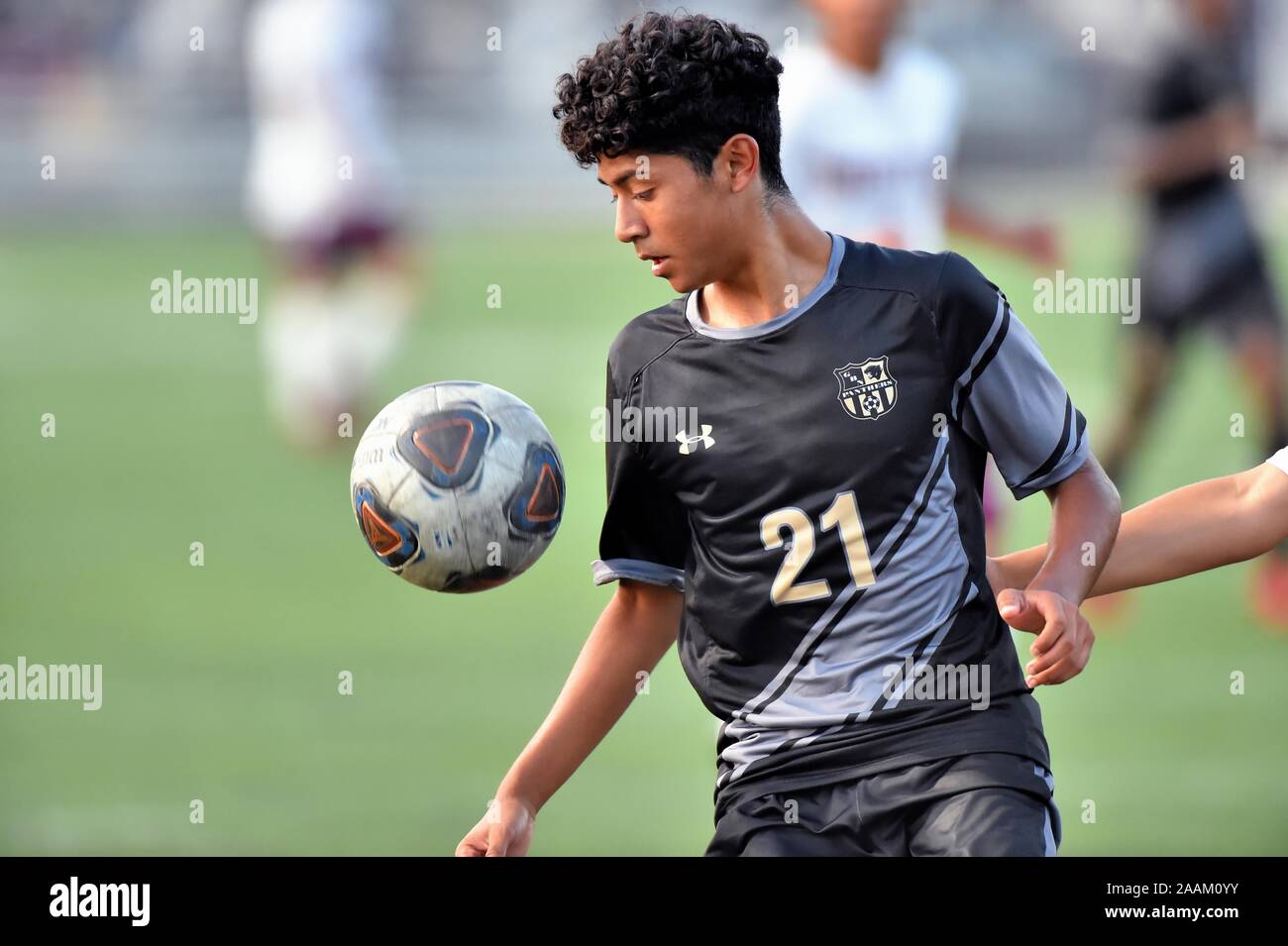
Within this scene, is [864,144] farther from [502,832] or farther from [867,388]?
[502,832]

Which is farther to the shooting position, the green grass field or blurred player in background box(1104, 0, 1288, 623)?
blurred player in background box(1104, 0, 1288, 623)

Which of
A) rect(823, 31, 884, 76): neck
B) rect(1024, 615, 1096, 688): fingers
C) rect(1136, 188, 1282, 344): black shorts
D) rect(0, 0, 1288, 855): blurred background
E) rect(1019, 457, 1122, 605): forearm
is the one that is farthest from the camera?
rect(1136, 188, 1282, 344): black shorts

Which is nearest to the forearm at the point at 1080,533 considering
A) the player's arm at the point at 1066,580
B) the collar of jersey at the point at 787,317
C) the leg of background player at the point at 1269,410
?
the player's arm at the point at 1066,580

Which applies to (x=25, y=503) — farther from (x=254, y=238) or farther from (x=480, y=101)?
(x=480, y=101)

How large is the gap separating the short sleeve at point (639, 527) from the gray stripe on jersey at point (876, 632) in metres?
0.32

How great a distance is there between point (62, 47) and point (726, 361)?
23.0 m

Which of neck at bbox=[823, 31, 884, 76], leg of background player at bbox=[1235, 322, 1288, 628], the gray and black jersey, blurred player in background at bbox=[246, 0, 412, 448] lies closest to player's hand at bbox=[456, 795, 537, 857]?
the gray and black jersey

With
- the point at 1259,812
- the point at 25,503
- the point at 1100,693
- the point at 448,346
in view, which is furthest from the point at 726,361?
the point at 448,346

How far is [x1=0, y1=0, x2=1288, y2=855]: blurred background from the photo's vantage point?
594cm

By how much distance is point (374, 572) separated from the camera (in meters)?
8.75

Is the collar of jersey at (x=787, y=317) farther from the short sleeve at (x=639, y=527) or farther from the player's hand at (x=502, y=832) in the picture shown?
the player's hand at (x=502, y=832)

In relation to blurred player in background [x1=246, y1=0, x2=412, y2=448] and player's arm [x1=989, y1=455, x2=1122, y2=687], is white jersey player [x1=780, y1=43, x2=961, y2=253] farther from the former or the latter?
blurred player in background [x1=246, y1=0, x2=412, y2=448]

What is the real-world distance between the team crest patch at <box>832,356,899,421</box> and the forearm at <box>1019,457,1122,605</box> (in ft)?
1.12

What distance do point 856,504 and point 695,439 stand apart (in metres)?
0.31
